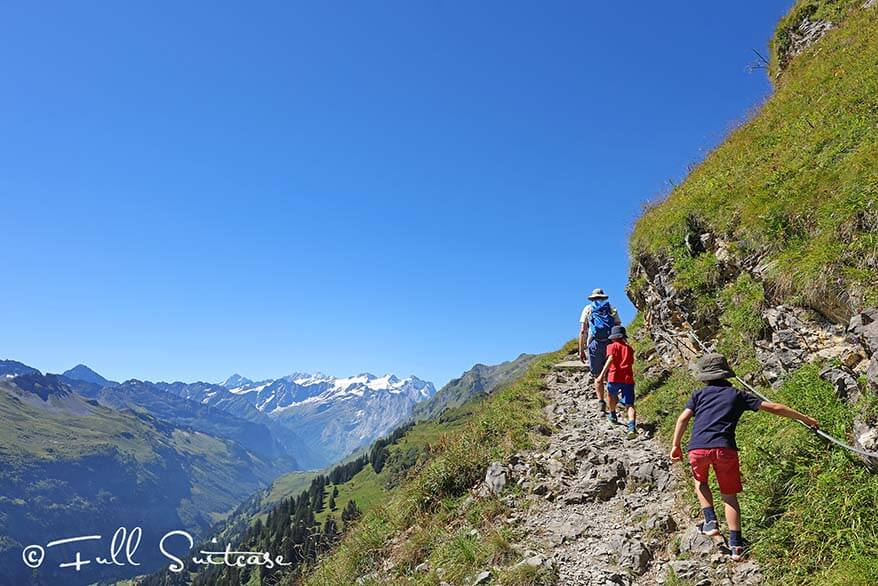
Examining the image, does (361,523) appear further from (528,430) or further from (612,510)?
(612,510)

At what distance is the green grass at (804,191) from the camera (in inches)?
346

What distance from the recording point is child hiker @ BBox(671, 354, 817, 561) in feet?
22.4

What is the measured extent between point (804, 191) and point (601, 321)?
256 inches

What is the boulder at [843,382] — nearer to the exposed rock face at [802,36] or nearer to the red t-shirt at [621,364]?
the red t-shirt at [621,364]

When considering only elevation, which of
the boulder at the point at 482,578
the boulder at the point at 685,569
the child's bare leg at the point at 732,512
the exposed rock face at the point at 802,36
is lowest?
the boulder at the point at 685,569

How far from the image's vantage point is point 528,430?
14.7 metres

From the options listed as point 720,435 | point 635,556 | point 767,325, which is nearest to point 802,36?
point 767,325

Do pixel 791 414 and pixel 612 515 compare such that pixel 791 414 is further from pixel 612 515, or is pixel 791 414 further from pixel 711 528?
pixel 612 515

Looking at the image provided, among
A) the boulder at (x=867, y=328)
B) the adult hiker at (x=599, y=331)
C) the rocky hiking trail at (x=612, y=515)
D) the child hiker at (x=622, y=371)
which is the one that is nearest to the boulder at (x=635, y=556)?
the rocky hiking trail at (x=612, y=515)

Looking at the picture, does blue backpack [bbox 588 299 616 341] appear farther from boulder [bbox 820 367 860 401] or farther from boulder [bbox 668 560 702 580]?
boulder [bbox 668 560 702 580]

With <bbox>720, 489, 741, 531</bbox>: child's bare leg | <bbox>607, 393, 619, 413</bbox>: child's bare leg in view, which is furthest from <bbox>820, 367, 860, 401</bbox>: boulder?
→ <bbox>607, 393, 619, 413</bbox>: child's bare leg

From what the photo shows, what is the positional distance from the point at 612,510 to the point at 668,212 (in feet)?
35.9

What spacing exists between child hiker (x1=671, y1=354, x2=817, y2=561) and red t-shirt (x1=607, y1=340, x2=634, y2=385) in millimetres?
5236

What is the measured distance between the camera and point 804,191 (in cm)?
1075
